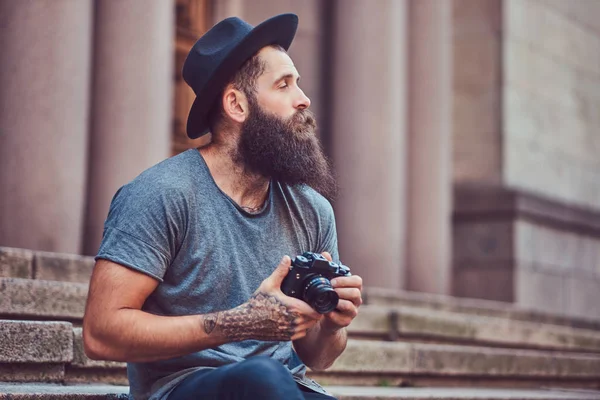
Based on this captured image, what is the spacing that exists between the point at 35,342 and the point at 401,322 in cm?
348

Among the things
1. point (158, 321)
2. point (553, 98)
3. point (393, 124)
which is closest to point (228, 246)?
point (158, 321)

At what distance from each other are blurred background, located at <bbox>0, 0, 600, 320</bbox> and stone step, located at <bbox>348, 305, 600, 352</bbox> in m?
2.21

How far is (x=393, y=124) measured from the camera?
35.3 feet

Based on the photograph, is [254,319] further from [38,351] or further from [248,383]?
[38,351]

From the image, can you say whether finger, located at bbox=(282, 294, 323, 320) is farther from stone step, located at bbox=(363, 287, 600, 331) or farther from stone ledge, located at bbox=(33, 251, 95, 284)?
stone step, located at bbox=(363, 287, 600, 331)

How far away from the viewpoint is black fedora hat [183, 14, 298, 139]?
355cm

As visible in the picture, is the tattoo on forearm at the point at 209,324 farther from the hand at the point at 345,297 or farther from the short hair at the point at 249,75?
the short hair at the point at 249,75

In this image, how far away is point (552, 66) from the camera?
1373 centimetres

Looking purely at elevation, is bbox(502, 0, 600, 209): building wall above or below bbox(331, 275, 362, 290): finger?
above

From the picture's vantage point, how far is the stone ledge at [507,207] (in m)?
12.4

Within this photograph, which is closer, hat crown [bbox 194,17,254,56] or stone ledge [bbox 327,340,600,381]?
hat crown [bbox 194,17,254,56]

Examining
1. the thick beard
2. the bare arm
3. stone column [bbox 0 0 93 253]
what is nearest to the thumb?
the bare arm

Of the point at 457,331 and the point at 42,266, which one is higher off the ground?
the point at 42,266

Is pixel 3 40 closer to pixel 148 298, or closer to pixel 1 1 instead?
pixel 1 1
